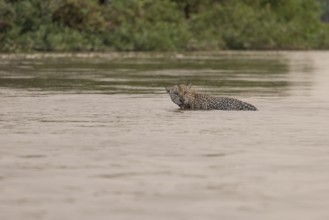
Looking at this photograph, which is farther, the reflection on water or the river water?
the reflection on water

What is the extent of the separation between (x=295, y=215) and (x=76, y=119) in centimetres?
975

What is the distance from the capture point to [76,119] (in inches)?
776

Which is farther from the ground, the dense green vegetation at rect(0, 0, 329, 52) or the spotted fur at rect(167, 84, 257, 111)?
the spotted fur at rect(167, 84, 257, 111)

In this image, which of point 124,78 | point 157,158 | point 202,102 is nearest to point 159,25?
point 124,78

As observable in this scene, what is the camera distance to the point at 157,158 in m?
14.0

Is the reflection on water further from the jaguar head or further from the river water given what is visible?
the jaguar head

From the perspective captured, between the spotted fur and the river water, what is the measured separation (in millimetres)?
212

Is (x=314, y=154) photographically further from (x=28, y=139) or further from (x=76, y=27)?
(x=76, y=27)

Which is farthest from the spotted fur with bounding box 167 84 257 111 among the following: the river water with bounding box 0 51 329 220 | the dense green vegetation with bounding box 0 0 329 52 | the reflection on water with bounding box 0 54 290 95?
the dense green vegetation with bounding box 0 0 329 52

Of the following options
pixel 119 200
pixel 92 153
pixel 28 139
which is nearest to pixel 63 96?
pixel 28 139

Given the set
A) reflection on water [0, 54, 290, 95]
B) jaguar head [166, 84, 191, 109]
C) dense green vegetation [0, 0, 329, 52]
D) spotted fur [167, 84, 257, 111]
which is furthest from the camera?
dense green vegetation [0, 0, 329, 52]

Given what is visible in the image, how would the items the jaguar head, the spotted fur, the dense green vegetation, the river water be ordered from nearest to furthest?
1. the river water
2. the spotted fur
3. the jaguar head
4. the dense green vegetation

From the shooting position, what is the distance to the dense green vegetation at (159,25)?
211ft

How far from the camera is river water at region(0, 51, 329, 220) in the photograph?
10.7 m
